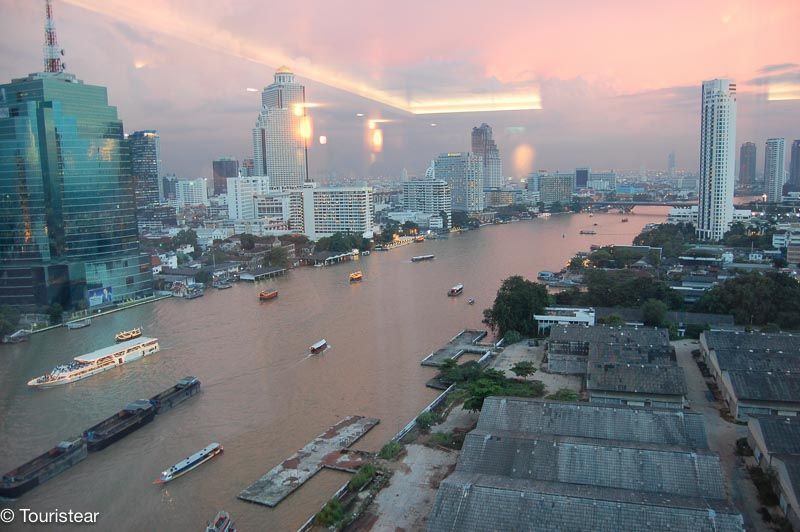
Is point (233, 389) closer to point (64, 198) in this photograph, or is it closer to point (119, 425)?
point (119, 425)

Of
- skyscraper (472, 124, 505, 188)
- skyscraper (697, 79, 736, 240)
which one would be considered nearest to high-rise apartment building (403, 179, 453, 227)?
skyscraper (472, 124, 505, 188)

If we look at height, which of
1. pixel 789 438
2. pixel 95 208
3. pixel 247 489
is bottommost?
pixel 247 489

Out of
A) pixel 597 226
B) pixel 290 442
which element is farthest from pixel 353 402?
pixel 597 226

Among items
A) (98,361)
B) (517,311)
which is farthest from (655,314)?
(98,361)

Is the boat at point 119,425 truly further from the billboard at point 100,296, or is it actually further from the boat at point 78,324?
the billboard at point 100,296

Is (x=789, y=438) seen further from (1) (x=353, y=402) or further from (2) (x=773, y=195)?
(2) (x=773, y=195)

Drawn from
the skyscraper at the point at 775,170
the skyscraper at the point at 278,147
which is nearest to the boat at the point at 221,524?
the skyscraper at the point at 278,147
